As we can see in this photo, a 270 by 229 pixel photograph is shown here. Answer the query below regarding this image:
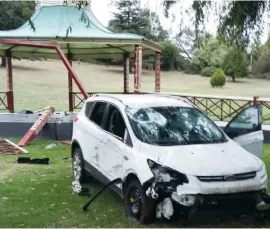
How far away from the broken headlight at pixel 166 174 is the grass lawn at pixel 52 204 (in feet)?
2.17

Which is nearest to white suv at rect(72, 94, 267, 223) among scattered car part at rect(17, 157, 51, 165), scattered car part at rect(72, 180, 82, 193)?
scattered car part at rect(72, 180, 82, 193)

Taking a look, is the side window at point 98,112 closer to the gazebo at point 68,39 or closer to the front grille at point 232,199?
the front grille at point 232,199

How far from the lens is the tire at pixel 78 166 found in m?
6.75

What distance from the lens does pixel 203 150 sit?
5047mm

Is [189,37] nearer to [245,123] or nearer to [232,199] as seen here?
[245,123]

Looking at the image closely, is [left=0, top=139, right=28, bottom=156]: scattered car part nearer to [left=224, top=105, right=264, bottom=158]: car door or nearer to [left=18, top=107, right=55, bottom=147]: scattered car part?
[left=18, top=107, right=55, bottom=147]: scattered car part

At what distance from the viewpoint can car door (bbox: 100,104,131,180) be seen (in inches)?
213

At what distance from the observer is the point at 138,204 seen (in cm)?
491

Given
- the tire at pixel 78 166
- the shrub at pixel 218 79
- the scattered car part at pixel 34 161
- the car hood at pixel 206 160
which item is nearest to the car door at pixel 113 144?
the car hood at pixel 206 160

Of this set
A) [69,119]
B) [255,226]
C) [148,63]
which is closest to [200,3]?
[255,226]

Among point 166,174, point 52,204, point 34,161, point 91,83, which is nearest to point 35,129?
point 34,161

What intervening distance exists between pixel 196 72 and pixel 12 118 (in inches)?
1446

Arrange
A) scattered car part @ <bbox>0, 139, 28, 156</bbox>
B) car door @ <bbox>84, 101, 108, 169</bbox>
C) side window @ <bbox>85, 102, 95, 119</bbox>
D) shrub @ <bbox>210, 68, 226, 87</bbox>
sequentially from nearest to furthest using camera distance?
car door @ <bbox>84, 101, 108, 169</bbox>
side window @ <bbox>85, 102, 95, 119</bbox>
scattered car part @ <bbox>0, 139, 28, 156</bbox>
shrub @ <bbox>210, 68, 226, 87</bbox>

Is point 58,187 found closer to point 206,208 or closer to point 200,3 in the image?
point 206,208
